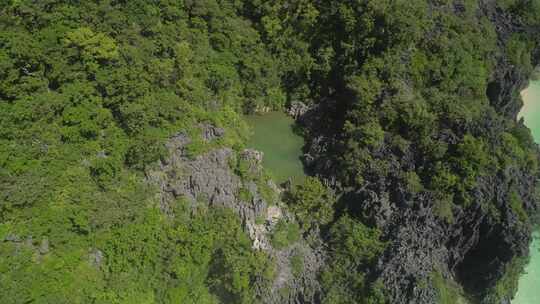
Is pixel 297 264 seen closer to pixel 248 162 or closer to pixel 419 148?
pixel 248 162

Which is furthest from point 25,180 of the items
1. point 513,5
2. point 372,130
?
point 513,5

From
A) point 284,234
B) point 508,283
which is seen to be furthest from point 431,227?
point 284,234

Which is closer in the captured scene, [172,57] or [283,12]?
[172,57]

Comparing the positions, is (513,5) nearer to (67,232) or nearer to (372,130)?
(372,130)

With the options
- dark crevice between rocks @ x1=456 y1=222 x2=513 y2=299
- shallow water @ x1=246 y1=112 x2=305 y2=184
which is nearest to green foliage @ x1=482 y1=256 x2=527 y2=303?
dark crevice between rocks @ x1=456 y1=222 x2=513 y2=299

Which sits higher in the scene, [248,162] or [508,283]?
[248,162]

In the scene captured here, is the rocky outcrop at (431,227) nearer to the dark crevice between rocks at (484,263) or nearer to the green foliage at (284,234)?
the dark crevice between rocks at (484,263)

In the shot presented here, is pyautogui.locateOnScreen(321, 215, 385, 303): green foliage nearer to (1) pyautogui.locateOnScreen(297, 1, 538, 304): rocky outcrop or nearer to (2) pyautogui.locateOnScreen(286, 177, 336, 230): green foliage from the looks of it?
(1) pyautogui.locateOnScreen(297, 1, 538, 304): rocky outcrop
